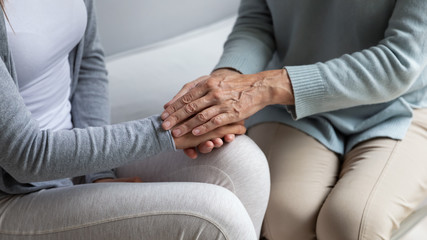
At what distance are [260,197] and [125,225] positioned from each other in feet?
0.94

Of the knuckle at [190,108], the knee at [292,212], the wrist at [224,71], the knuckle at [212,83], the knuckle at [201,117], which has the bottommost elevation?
the knee at [292,212]

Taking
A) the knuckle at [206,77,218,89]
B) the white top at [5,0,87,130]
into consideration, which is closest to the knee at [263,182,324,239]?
the knuckle at [206,77,218,89]

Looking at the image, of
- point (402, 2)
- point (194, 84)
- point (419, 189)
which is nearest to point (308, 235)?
point (419, 189)

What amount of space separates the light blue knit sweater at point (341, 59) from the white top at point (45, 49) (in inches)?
14.6

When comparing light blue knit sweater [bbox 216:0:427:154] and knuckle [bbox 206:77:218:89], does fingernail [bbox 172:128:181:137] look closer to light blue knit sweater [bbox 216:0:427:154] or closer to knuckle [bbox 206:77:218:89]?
knuckle [bbox 206:77:218:89]

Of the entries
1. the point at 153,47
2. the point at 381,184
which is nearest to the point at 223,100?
the point at 381,184

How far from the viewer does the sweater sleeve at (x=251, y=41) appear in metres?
1.36

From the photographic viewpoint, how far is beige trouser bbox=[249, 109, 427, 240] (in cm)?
112

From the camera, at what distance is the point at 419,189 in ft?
3.98

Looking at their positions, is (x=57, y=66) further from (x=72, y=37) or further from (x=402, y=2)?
(x=402, y=2)

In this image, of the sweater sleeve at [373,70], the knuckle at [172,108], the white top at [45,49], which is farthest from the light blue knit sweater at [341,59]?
the white top at [45,49]

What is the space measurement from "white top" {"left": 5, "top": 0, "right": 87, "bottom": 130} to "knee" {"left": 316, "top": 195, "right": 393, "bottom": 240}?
1.89 ft

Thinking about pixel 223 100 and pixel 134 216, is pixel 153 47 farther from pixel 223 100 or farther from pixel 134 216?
pixel 134 216

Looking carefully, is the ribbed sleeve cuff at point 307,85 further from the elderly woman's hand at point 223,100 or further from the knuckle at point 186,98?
the knuckle at point 186,98
